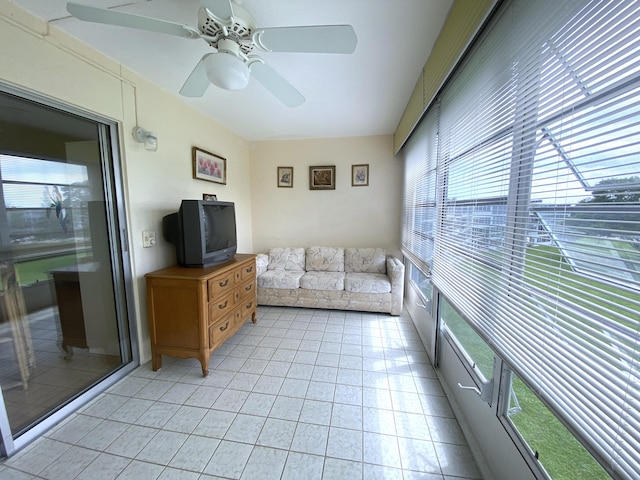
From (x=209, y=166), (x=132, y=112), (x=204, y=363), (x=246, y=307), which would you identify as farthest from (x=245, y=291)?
(x=132, y=112)

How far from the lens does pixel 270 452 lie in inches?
52.4

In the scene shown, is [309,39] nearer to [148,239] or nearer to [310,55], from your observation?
[310,55]

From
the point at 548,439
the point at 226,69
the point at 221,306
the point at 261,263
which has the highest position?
the point at 226,69

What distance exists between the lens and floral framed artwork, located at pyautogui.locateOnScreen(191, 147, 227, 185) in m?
2.68

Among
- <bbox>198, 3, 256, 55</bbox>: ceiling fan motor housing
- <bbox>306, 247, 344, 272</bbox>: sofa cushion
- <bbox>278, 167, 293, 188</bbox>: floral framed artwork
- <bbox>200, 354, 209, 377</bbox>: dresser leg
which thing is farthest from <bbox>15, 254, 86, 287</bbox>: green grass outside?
<bbox>278, 167, 293, 188</bbox>: floral framed artwork

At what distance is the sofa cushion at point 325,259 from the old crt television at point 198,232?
55.9 inches

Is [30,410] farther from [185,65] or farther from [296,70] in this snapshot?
[296,70]

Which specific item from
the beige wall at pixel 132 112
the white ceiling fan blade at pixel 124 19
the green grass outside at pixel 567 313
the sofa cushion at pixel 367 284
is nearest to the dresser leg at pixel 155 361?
the beige wall at pixel 132 112

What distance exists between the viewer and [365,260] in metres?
3.49

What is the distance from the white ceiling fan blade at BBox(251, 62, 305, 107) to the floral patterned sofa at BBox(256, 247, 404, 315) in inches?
84.1

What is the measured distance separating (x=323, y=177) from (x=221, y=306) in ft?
8.11

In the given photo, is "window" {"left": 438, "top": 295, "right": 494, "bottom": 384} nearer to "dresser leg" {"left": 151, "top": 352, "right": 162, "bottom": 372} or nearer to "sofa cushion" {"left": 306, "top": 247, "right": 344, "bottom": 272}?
"sofa cushion" {"left": 306, "top": 247, "right": 344, "bottom": 272}

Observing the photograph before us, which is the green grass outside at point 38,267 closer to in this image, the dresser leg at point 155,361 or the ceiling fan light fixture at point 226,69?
the dresser leg at point 155,361

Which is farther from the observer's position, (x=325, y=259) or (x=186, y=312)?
(x=325, y=259)
